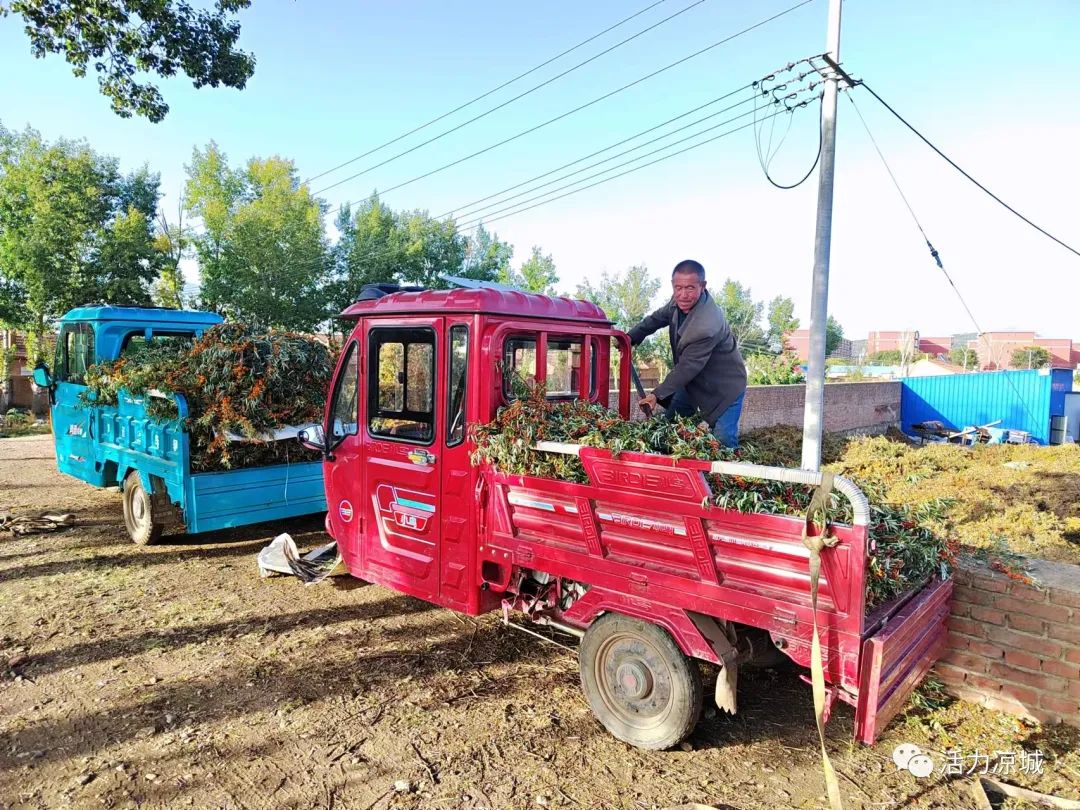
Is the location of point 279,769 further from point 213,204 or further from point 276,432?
point 213,204

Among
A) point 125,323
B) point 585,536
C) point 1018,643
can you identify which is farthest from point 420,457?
point 125,323

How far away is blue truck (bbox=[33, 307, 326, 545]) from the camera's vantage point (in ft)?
19.7

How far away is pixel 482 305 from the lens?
151 inches

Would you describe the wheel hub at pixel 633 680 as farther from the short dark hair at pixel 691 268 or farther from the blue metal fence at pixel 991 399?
the blue metal fence at pixel 991 399

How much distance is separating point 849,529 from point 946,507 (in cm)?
126

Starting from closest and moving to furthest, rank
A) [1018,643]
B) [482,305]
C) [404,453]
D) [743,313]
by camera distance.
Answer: [1018,643] → [482,305] → [404,453] → [743,313]

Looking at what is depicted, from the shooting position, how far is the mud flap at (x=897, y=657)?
2.52m

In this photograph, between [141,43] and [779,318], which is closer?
[141,43]

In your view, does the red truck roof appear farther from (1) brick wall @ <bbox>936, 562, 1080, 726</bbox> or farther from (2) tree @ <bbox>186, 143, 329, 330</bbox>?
(2) tree @ <bbox>186, 143, 329, 330</bbox>

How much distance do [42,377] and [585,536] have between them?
8094 millimetres

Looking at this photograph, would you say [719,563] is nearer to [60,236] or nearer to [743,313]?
[60,236]

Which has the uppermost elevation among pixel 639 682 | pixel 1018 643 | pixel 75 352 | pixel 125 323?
pixel 125 323

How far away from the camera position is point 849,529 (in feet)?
8.26

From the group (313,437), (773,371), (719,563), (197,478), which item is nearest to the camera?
(719,563)
